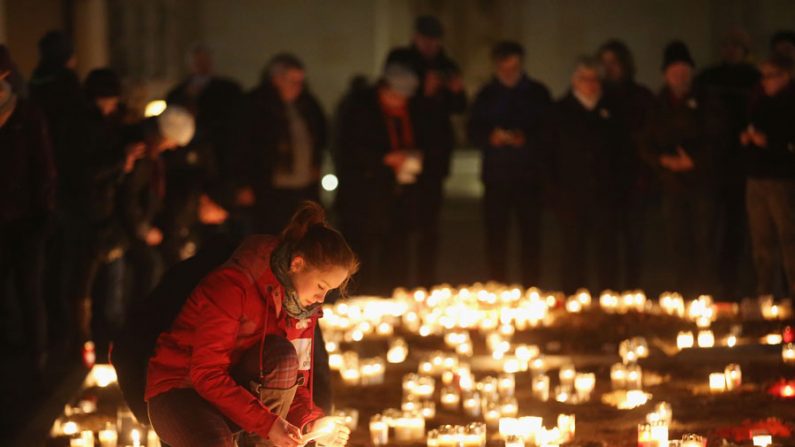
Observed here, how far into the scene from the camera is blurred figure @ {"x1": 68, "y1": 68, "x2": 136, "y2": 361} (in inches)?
369

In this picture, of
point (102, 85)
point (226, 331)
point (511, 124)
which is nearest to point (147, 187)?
point (102, 85)

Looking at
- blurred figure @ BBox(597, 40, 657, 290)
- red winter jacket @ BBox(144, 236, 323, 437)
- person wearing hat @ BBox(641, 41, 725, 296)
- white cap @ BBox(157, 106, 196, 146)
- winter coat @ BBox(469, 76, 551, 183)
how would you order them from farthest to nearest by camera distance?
winter coat @ BBox(469, 76, 551, 183) → blurred figure @ BBox(597, 40, 657, 290) → person wearing hat @ BBox(641, 41, 725, 296) → white cap @ BBox(157, 106, 196, 146) → red winter jacket @ BBox(144, 236, 323, 437)

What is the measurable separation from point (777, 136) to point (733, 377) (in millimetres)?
2849

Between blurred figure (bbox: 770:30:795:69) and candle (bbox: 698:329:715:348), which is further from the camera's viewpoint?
blurred figure (bbox: 770:30:795:69)

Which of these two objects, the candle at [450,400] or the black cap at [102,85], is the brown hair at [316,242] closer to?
the candle at [450,400]

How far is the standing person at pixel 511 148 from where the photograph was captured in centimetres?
1177

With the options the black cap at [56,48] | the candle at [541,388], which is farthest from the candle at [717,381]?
the black cap at [56,48]

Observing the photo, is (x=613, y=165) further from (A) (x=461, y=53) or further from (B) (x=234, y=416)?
(A) (x=461, y=53)

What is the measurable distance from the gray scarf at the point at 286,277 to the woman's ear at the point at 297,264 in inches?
0.9

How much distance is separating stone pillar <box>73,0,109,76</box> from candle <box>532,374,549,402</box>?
10111mm

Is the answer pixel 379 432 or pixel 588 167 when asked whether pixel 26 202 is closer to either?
pixel 379 432

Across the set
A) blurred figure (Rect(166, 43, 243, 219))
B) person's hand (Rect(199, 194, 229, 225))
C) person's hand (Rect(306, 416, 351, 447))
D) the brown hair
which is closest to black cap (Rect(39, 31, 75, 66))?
blurred figure (Rect(166, 43, 243, 219))

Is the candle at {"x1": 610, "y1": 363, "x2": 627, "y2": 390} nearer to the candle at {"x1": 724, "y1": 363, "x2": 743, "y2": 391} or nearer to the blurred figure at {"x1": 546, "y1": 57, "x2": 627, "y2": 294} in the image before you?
the candle at {"x1": 724, "y1": 363, "x2": 743, "y2": 391}

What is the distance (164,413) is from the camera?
571cm
